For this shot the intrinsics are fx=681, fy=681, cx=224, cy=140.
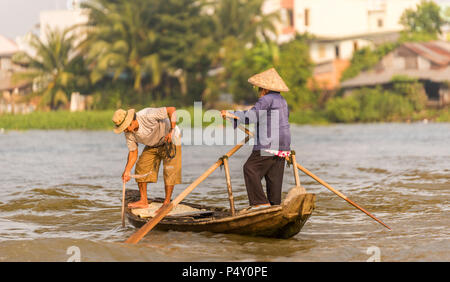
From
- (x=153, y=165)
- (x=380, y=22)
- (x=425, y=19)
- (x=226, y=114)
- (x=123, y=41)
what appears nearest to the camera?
(x=226, y=114)

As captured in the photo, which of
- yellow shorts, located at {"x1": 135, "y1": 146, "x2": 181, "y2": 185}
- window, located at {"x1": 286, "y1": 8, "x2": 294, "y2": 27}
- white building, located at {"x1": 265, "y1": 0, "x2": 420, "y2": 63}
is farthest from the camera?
window, located at {"x1": 286, "y1": 8, "x2": 294, "y2": 27}

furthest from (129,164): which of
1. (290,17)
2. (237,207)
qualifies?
(290,17)

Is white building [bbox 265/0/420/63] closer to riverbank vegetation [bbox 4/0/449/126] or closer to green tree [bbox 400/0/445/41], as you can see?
green tree [bbox 400/0/445/41]

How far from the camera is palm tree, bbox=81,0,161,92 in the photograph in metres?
33.2

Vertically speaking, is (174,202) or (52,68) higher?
(52,68)

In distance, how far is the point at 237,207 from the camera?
26.0 feet

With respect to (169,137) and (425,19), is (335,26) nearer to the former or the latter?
(425,19)

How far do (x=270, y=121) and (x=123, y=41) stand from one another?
94.2 ft

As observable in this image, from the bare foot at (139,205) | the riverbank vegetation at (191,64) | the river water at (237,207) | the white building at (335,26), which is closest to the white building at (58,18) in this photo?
the riverbank vegetation at (191,64)

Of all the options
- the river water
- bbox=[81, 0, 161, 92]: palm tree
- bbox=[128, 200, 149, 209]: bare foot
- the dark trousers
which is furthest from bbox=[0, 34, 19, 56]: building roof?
the dark trousers

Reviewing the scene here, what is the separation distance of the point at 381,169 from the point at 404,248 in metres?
7.02

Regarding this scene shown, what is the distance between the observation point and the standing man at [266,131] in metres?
5.49

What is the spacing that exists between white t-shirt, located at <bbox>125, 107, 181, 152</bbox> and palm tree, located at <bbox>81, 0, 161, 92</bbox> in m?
26.6
